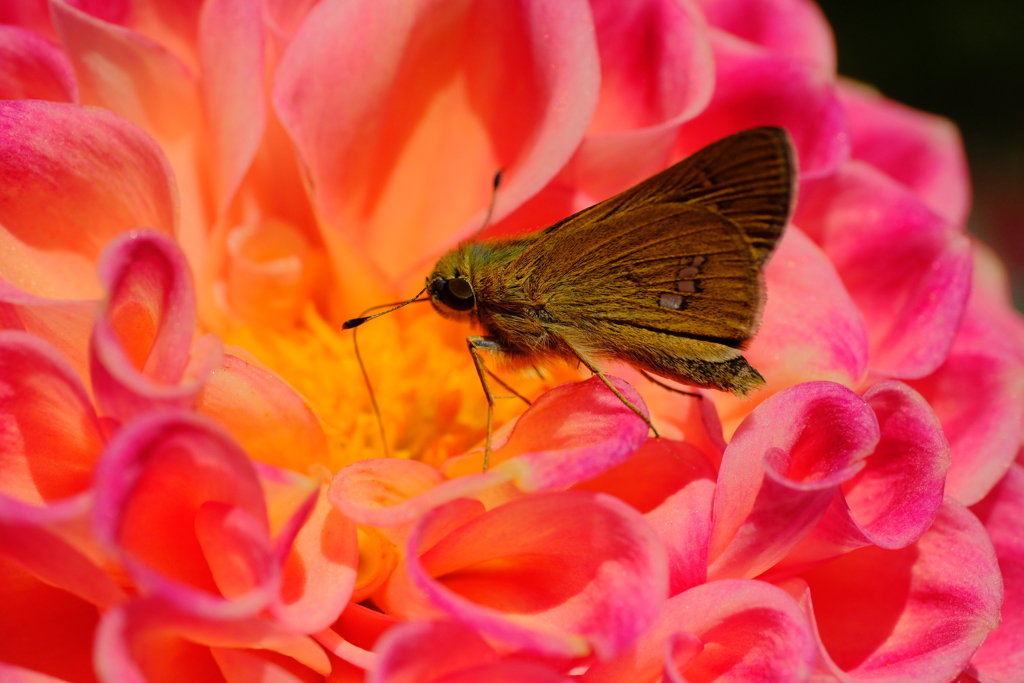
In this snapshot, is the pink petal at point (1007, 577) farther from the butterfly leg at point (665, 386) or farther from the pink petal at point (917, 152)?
the pink petal at point (917, 152)

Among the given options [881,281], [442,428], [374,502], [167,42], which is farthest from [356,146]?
[881,281]

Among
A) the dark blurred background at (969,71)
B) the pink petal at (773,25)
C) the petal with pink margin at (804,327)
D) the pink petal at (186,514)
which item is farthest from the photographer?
the dark blurred background at (969,71)

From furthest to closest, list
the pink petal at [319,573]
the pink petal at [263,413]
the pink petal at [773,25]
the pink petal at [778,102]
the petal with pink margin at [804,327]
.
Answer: the pink petal at [773,25], the pink petal at [778,102], the petal with pink margin at [804,327], the pink petal at [263,413], the pink petal at [319,573]

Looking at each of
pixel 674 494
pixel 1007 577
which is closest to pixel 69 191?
pixel 674 494

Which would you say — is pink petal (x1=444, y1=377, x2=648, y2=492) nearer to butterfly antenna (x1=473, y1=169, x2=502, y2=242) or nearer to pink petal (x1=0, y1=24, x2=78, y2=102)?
butterfly antenna (x1=473, y1=169, x2=502, y2=242)

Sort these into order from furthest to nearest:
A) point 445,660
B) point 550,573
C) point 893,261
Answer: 1. point 893,261
2. point 550,573
3. point 445,660

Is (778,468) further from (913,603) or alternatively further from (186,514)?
(186,514)

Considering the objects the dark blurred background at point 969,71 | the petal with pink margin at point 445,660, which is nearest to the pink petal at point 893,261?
the petal with pink margin at point 445,660

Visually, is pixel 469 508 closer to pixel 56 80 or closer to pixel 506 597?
pixel 506 597
